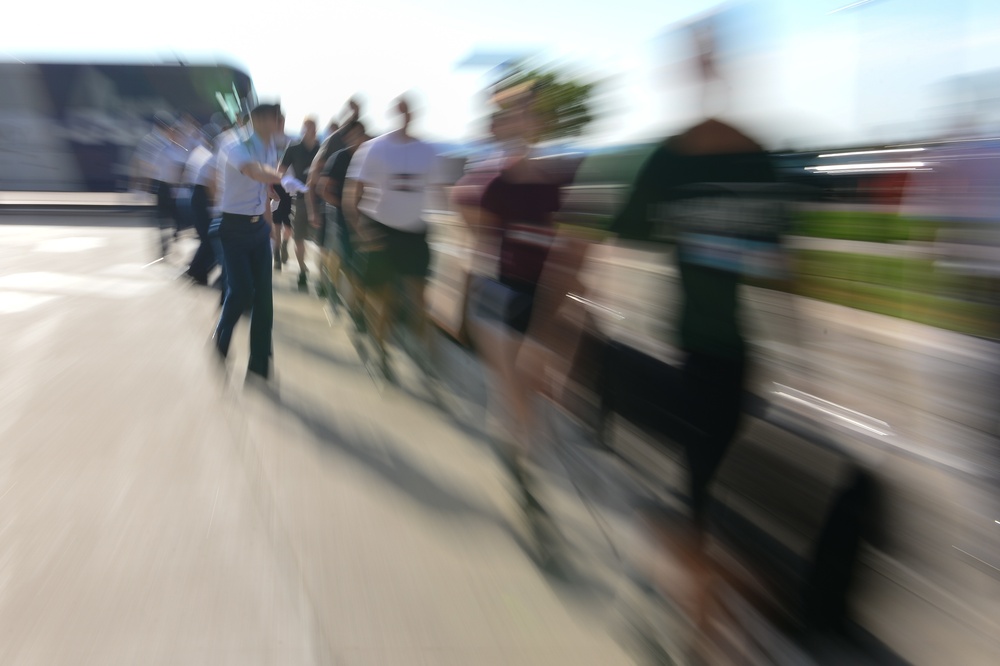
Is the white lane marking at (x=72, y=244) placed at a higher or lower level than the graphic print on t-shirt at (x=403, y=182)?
lower

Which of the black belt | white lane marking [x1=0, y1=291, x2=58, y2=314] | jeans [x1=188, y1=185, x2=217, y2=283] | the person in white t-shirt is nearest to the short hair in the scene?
the person in white t-shirt

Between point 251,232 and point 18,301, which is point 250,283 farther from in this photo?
point 18,301

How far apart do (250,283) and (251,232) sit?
327 millimetres

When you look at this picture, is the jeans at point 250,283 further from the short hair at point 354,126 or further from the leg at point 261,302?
the short hair at point 354,126

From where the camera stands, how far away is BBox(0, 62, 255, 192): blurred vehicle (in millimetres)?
29594

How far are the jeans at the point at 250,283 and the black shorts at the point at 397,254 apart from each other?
71cm

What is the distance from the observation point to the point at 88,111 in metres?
31.5

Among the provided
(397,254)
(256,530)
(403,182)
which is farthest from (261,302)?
(256,530)

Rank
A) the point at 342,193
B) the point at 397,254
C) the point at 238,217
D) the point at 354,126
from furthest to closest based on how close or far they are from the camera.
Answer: the point at 354,126 < the point at 342,193 < the point at 397,254 < the point at 238,217

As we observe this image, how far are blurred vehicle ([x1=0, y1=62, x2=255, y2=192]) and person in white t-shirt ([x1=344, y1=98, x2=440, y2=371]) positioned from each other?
22.6m

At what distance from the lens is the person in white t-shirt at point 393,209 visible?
20.4ft

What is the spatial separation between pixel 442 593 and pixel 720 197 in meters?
1.66

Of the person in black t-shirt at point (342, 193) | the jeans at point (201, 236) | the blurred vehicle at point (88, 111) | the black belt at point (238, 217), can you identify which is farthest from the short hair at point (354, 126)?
the blurred vehicle at point (88, 111)

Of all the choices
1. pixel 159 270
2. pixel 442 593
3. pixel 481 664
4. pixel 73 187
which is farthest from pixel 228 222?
pixel 73 187
